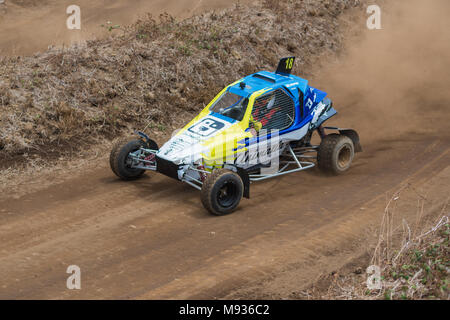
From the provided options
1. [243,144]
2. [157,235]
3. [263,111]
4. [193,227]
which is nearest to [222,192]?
[193,227]

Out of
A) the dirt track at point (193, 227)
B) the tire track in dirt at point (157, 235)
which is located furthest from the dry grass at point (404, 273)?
the tire track in dirt at point (157, 235)

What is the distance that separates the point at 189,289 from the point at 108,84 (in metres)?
7.84

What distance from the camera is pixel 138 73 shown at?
48.8 feet

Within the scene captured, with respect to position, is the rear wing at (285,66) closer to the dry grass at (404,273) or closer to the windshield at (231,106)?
the windshield at (231,106)

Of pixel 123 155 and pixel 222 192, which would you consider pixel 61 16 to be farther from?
pixel 222 192

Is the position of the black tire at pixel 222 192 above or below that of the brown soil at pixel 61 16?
below

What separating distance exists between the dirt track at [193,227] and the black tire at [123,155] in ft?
0.87

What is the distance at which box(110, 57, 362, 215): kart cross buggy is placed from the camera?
10008mm

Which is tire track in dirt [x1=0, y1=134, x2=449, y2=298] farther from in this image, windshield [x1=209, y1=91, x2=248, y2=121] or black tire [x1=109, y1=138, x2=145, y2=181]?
windshield [x1=209, y1=91, x2=248, y2=121]

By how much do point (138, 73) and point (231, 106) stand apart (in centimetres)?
464

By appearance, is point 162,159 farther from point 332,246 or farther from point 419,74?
point 419,74

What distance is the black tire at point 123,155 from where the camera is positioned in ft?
35.7
